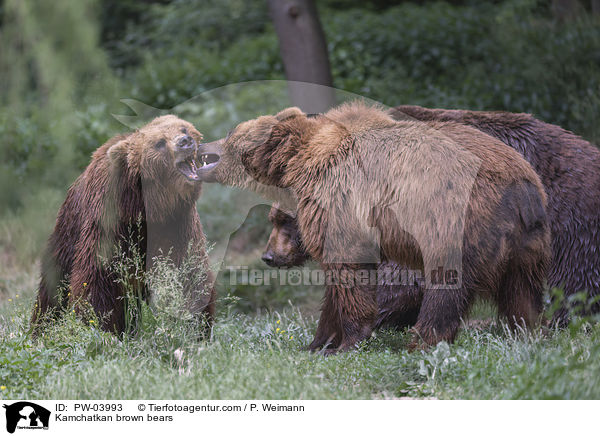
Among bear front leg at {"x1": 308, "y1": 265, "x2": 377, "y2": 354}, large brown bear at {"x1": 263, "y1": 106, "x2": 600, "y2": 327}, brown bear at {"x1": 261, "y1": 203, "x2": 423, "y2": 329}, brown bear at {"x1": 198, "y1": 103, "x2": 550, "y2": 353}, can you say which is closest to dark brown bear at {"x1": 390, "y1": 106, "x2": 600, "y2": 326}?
large brown bear at {"x1": 263, "y1": 106, "x2": 600, "y2": 327}

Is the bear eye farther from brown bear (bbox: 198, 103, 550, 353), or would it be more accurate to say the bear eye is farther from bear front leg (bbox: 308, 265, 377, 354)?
bear front leg (bbox: 308, 265, 377, 354)

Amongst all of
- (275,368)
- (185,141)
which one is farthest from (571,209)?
(185,141)

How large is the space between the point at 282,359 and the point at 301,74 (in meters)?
5.26

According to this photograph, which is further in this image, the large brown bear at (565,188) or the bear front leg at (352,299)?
the large brown bear at (565,188)

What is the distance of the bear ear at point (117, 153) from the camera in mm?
5379

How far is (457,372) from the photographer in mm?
4473

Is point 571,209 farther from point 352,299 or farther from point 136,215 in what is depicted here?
point 136,215
